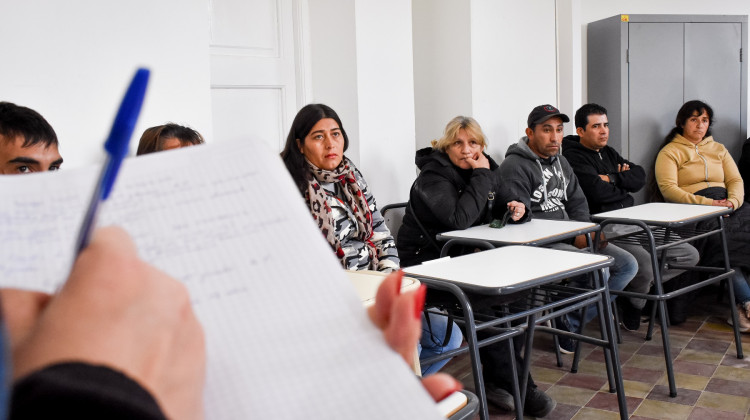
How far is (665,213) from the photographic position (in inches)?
145

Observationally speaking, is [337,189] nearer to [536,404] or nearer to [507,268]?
[507,268]

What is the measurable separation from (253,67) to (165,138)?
1390 mm

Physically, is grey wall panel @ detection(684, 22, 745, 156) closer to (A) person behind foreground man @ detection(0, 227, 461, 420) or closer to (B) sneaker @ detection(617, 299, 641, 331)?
(B) sneaker @ detection(617, 299, 641, 331)

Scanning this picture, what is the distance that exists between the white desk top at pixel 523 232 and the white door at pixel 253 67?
1.07m

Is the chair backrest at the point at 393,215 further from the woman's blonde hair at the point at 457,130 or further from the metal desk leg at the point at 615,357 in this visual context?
the metal desk leg at the point at 615,357

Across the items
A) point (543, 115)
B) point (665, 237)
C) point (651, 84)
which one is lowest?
point (665, 237)

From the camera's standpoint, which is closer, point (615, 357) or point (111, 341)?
point (111, 341)

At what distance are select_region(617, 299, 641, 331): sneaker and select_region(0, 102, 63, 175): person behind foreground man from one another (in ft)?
10.7

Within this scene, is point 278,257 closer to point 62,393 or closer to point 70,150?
point 62,393

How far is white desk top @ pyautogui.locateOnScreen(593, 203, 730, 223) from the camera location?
11.5 ft

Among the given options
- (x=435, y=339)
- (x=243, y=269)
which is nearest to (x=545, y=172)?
(x=435, y=339)

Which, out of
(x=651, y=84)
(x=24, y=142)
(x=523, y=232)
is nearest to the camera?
(x=24, y=142)

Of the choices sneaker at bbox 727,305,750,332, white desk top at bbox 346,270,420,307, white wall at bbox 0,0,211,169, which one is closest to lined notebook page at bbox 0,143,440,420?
white desk top at bbox 346,270,420,307

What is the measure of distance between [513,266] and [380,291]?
77.1 inches
